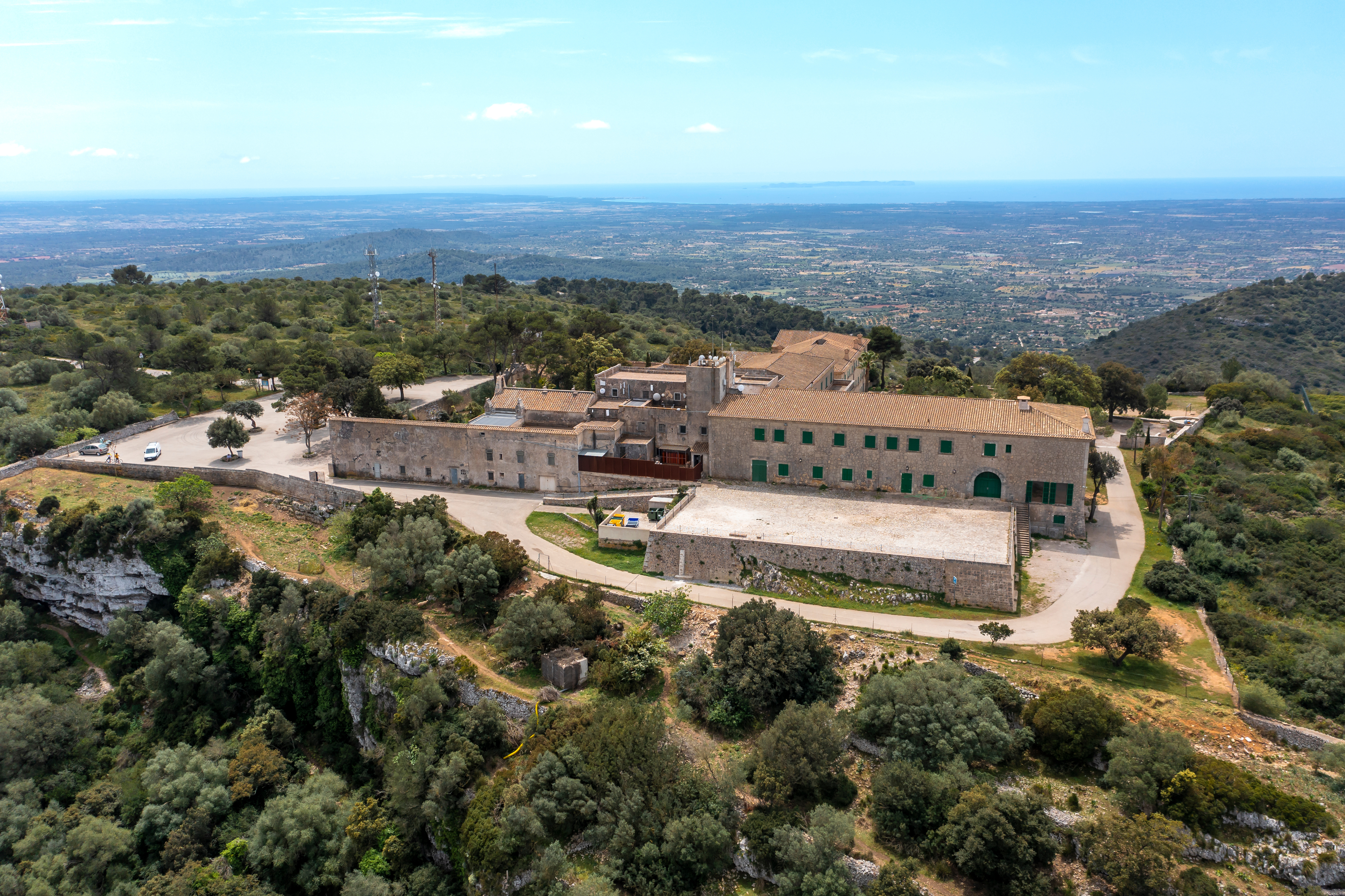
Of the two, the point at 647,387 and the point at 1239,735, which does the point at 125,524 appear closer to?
the point at 647,387

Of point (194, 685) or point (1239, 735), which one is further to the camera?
point (194, 685)

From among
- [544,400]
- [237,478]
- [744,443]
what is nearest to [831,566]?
[744,443]

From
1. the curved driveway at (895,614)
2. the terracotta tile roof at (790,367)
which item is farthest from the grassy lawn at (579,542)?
the terracotta tile roof at (790,367)

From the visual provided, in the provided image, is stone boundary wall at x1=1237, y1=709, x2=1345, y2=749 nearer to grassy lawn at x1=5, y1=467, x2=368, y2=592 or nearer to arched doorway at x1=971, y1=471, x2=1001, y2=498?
arched doorway at x1=971, y1=471, x2=1001, y2=498

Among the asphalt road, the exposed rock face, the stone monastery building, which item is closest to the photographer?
the asphalt road

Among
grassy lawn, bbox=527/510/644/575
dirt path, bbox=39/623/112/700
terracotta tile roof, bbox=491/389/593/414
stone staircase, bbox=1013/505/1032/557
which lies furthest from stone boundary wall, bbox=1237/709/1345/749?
dirt path, bbox=39/623/112/700

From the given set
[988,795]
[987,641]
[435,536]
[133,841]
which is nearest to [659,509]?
[435,536]

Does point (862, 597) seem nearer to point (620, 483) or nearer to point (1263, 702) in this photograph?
point (1263, 702)
